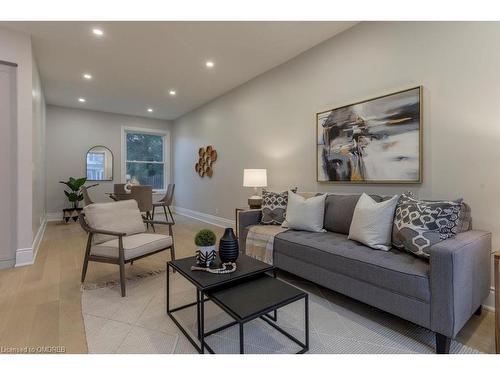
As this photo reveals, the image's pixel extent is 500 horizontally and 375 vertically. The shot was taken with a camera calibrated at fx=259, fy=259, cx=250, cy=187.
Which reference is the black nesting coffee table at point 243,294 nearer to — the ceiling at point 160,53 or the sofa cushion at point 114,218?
the sofa cushion at point 114,218

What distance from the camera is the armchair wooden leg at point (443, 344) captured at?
148 cm

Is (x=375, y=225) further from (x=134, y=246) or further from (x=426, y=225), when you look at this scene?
(x=134, y=246)

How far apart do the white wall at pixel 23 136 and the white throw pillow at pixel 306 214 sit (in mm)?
3041

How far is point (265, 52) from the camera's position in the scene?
3.59 meters

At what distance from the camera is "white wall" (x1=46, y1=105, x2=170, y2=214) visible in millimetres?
6117

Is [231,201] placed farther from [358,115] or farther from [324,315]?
[324,315]

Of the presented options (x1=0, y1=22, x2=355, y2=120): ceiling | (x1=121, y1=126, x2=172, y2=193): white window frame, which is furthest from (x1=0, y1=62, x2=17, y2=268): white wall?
(x1=121, y1=126, x2=172, y2=193): white window frame

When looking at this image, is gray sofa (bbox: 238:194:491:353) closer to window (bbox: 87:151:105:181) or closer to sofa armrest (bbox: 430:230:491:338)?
sofa armrest (bbox: 430:230:491:338)

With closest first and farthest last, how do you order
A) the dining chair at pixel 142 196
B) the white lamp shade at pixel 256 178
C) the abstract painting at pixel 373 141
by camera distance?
the abstract painting at pixel 373 141, the white lamp shade at pixel 256 178, the dining chair at pixel 142 196

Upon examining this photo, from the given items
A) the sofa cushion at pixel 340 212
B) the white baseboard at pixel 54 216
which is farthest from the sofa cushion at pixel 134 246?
the white baseboard at pixel 54 216

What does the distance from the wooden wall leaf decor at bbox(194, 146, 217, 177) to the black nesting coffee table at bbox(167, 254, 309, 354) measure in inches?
156

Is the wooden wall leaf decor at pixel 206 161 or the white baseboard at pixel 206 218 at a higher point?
the wooden wall leaf decor at pixel 206 161
